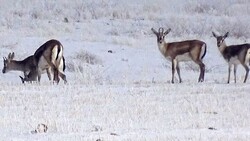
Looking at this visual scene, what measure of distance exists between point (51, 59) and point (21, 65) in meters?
1.52

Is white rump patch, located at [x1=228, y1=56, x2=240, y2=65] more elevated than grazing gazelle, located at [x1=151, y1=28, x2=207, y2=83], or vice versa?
grazing gazelle, located at [x1=151, y1=28, x2=207, y2=83]

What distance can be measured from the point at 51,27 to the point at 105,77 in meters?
8.22

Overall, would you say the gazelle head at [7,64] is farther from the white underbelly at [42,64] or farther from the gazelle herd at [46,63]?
the white underbelly at [42,64]

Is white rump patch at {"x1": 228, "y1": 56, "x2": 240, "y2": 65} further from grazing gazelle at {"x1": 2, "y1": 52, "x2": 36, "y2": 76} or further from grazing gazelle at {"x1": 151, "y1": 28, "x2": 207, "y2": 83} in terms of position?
grazing gazelle at {"x1": 2, "y1": 52, "x2": 36, "y2": 76}

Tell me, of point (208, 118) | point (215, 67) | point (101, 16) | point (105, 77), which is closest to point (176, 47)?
point (105, 77)

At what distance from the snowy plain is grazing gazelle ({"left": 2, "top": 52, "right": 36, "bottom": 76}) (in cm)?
41

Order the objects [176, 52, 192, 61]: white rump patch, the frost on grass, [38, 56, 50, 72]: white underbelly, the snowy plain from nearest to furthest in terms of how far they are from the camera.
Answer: the snowy plain
[38, 56, 50, 72]: white underbelly
[176, 52, 192, 61]: white rump patch
the frost on grass

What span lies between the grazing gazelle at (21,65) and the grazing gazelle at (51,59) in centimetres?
23

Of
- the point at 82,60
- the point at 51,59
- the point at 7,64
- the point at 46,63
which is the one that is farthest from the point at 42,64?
the point at 82,60

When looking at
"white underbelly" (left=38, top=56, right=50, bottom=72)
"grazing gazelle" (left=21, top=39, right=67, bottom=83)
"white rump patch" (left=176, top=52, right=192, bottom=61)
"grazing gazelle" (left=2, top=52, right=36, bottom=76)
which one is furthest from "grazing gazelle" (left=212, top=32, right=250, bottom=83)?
"grazing gazelle" (left=2, top=52, right=36, bottom=76)

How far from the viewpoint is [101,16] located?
1293 inches

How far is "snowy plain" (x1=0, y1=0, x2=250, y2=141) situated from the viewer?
448 inches

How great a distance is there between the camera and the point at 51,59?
1962 centimetres

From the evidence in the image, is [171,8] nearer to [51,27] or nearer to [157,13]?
[157,13]
